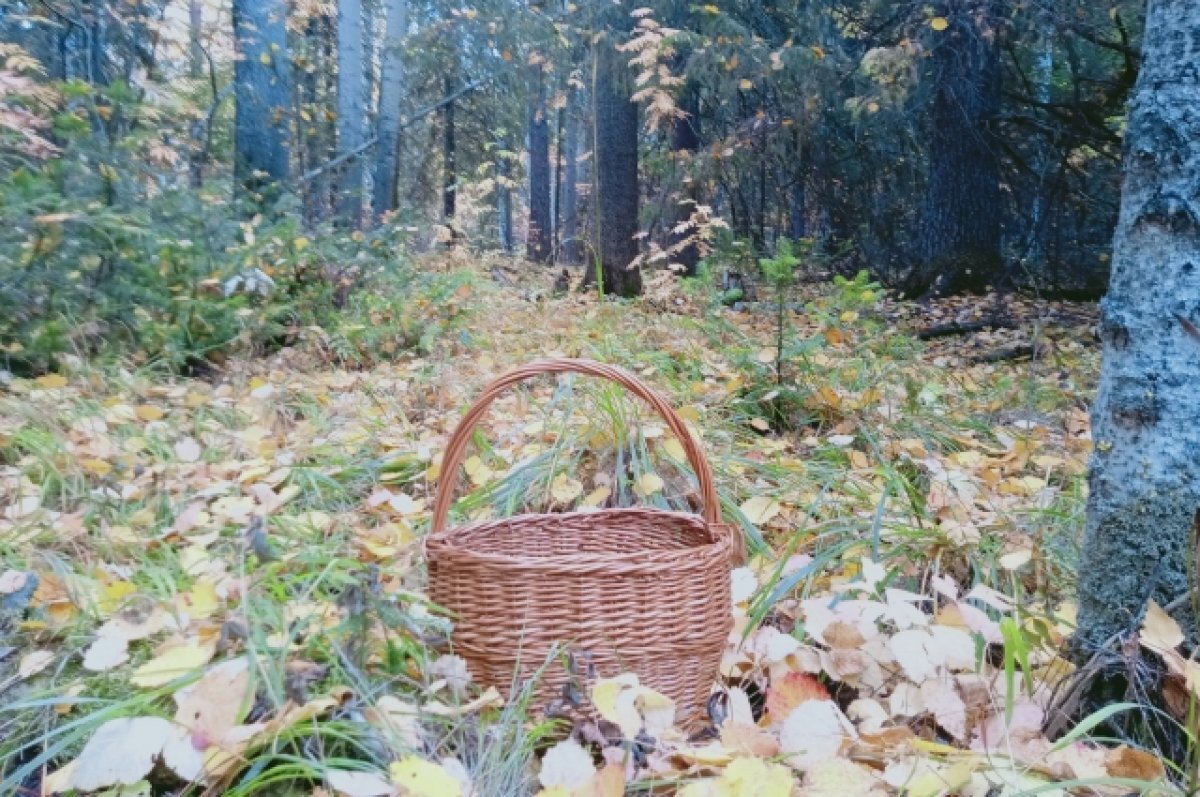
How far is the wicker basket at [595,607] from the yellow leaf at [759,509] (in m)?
0.64

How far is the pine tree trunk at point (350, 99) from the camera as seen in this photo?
6.08m

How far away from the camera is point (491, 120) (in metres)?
10.7

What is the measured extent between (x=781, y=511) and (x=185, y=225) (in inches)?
114

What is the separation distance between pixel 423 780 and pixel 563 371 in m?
A: 0.57

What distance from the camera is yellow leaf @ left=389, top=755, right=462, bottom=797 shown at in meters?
0.86

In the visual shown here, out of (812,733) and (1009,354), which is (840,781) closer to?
(812,733)

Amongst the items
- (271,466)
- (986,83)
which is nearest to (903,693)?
(271,466)

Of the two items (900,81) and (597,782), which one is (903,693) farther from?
(900,81)

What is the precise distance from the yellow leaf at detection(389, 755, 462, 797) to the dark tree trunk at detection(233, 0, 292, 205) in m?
4.66

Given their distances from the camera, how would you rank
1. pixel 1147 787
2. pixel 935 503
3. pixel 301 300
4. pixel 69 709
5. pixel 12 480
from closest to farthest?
pixel 1147 787
pixel 69 709
pixel 935 503
pixel 12 480
pixel 301 300

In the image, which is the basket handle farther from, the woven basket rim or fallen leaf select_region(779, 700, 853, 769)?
fallen leaf select_region(779, 700, 853, 769)

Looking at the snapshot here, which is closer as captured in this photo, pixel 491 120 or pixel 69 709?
pixel 69 709

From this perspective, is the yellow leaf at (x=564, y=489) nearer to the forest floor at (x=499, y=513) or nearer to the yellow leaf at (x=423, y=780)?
the forest floor at (x=499, y=513)

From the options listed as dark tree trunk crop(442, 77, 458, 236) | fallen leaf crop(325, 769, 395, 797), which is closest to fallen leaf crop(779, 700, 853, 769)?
fallen leaf crop(325, 769, 395, 797)
